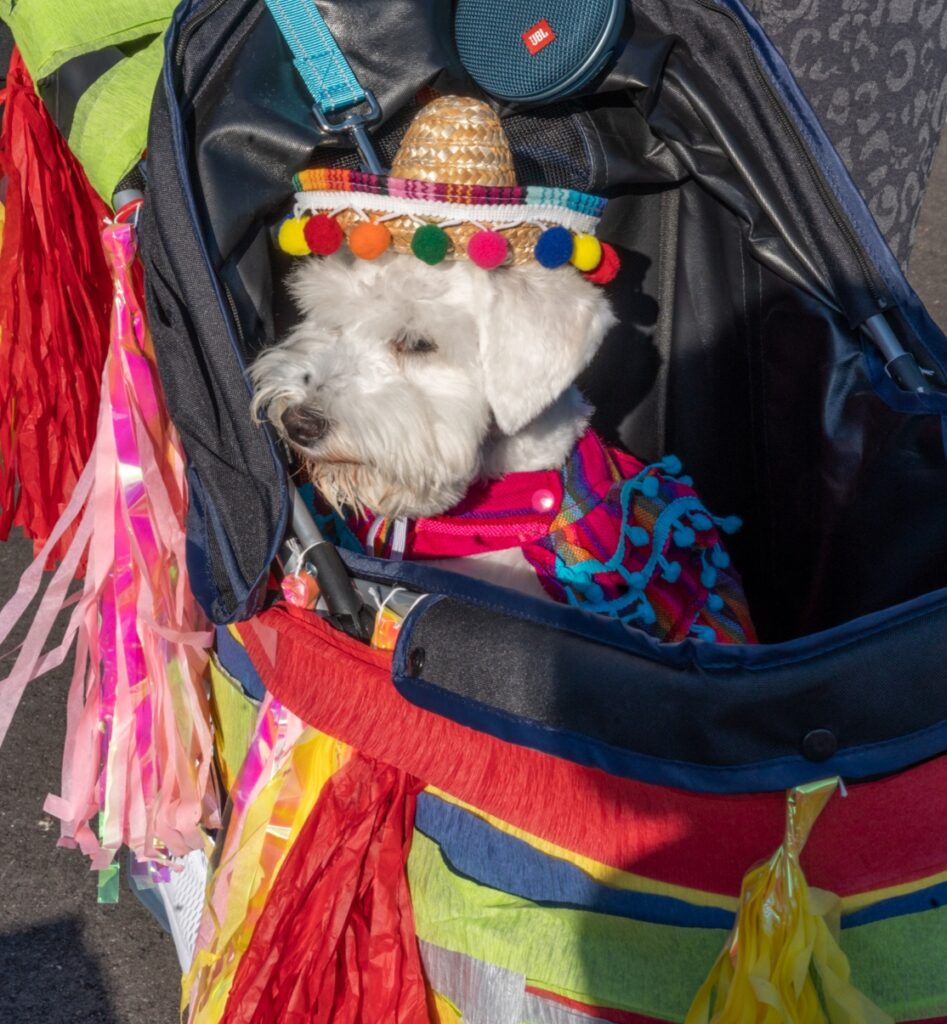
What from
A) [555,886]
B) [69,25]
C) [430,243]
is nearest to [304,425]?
[430,243]

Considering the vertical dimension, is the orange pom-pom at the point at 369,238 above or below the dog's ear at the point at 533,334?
above

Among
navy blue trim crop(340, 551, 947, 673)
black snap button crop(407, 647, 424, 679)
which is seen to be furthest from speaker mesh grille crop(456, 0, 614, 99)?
black snap button crop(407, 647, 424, 679)

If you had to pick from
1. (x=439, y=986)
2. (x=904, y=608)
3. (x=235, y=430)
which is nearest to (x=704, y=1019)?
(x=439, y=986)

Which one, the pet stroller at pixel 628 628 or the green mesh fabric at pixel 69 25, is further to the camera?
the green mesh fabric at pixel 69 25

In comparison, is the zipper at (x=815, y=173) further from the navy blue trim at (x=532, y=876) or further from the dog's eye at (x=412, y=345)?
the navy blue trim at (x=532, y=876)

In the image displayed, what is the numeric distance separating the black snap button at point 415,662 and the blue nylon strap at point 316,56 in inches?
36.0

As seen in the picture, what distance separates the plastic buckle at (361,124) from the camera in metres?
1.63

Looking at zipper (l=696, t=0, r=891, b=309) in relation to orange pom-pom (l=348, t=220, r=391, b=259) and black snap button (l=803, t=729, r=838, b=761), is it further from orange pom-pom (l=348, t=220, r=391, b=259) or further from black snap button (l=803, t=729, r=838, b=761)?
black snap button (l=803, t=729, r=838, b=761)

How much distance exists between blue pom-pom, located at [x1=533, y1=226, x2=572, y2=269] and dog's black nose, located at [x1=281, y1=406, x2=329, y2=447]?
0.44 meters

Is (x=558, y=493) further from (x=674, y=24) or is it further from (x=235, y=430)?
(x=674, y=24)

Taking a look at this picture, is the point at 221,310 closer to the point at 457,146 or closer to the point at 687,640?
the point at 457,146

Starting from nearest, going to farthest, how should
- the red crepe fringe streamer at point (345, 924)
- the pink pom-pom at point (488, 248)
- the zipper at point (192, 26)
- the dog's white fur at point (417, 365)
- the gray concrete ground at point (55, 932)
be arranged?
the red crepe fringe streamer at point (345, 924) → the zipper at point (192, 26) → the pink pom-pom at point (488, 248) → the dog's white fur at point (417, 365) → the gray concrete ground at point (55, 932)

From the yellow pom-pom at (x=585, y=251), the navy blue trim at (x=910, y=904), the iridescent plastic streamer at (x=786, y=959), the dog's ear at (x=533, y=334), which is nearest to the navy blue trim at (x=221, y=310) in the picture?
the dog's ear at (x=533, y=334)

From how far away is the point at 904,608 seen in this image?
1.21 meters
